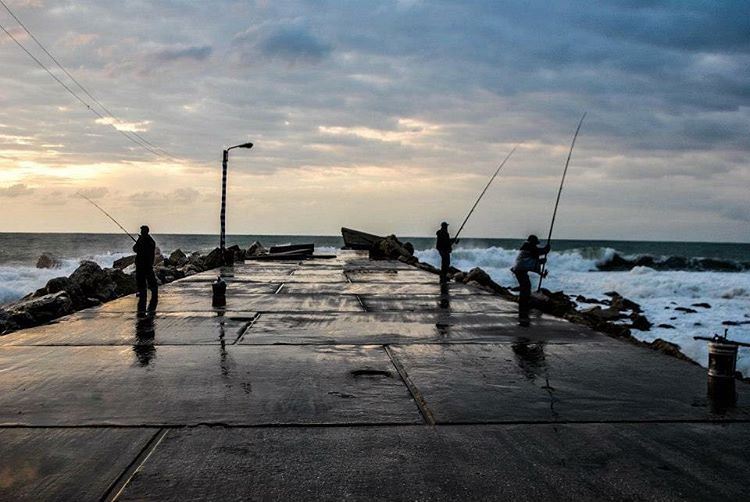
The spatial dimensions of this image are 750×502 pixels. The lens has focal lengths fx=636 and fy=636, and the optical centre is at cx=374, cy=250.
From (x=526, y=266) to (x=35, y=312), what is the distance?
7886mm

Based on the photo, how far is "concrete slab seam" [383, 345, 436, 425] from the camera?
14.9 feet

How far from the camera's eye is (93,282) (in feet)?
48.3

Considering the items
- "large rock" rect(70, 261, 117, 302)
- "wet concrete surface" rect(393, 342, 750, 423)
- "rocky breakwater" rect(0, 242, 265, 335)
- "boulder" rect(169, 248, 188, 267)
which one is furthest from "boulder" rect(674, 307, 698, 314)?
"boulder" rect(169, 248, 188, 267)

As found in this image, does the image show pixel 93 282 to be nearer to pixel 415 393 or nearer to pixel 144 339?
pixel 144 339

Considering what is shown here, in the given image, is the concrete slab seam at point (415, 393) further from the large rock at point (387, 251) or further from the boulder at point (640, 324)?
the large rock at point (387, 251)

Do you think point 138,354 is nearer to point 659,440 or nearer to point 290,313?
point 290,313

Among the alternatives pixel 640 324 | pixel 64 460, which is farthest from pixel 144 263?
pixel 640 324

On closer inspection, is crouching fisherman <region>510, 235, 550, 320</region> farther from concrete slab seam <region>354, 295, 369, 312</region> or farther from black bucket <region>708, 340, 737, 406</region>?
black bucket <region>708, 340, 737, 406</region>

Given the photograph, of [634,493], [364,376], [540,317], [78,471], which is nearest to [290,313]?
[540,317]

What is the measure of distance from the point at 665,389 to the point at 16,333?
757cm

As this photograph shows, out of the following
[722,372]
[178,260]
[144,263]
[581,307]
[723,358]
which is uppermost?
[144,263]

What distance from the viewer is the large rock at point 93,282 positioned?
1432cm

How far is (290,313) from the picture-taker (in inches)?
407

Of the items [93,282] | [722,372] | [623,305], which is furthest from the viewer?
[623,305]
